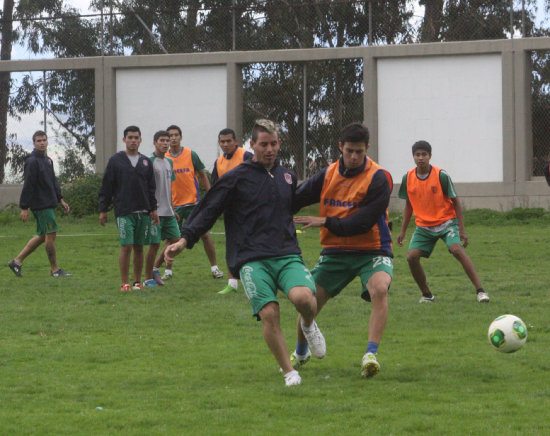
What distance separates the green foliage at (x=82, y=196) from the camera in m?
24.2

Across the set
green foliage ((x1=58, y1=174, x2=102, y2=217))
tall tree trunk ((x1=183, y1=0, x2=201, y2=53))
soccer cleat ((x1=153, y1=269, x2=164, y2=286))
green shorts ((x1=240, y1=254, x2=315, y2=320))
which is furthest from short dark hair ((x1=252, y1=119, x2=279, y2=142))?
tall tree trunk ((x1=183, y1=0, x2=201, y2=53))

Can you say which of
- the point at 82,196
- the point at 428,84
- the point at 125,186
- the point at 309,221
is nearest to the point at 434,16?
the point at 428,84

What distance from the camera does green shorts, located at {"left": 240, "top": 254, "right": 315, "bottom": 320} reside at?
6398 millimetres

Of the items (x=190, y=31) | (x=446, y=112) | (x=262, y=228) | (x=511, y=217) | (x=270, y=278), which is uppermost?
(x=190, y=31)

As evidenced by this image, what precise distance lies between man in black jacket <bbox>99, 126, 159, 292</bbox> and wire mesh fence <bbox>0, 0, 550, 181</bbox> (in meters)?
13.9

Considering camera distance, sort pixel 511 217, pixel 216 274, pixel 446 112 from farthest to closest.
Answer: pixel 446 112 < pixel 511 217 < pixel 216 274

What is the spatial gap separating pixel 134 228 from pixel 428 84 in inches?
562

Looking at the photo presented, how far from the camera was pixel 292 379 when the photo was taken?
6.37 metres

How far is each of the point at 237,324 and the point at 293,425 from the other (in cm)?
379

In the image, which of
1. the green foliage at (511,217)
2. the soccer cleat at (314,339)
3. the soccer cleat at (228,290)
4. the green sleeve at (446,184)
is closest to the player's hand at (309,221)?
the soccer cleat at (314,339)

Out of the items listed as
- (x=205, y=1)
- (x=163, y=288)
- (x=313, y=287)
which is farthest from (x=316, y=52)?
(x=313, y=287)

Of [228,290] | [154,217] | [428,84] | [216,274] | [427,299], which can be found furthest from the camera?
[428,84]

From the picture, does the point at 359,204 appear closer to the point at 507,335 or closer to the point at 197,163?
the point at 507,335

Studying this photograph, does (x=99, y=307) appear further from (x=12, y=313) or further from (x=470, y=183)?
(x=470, y=183)
